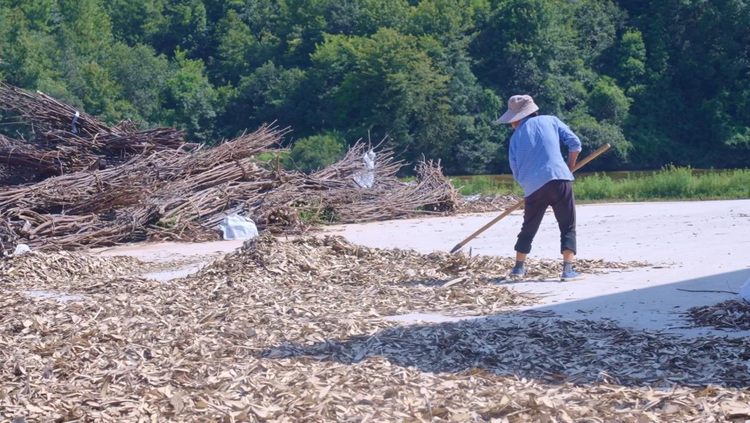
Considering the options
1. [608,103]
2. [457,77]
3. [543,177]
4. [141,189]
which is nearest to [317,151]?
[457,77]

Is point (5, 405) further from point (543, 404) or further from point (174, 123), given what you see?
point (174, 123)

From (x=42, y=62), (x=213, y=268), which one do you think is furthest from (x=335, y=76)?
(x=213, y=268)

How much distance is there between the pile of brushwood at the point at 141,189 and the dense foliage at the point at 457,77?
24.0 metres

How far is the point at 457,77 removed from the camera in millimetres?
44500

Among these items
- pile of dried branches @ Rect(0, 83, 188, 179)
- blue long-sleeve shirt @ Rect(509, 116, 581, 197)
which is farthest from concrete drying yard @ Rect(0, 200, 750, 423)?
pile of dried branches @ Rect(0, 83, 188, 179)

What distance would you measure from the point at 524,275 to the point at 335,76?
129 feet

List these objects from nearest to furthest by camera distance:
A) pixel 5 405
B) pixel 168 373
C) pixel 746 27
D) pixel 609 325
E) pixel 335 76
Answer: pixel 5 405
pixel 168 373
pixel 609 325
pixel 746 27
pixel 335 76

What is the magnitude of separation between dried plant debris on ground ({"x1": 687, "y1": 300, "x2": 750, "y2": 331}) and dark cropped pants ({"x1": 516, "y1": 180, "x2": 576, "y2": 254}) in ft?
5.92

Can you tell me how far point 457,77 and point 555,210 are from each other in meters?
37.3

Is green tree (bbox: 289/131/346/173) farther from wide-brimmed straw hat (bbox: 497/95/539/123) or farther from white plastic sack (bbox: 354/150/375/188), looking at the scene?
wide-brimmed straw hat (bbox: 497/95/539/123)

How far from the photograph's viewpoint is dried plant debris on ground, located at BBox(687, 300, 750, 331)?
5637mm

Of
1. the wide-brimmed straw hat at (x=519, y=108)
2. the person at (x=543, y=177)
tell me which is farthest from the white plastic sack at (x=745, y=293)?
the wide-brimmed straw hat at (x=519, y=108)

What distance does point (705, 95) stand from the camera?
44.6 metres

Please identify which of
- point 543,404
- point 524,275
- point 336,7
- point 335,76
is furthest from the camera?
point 336,7
